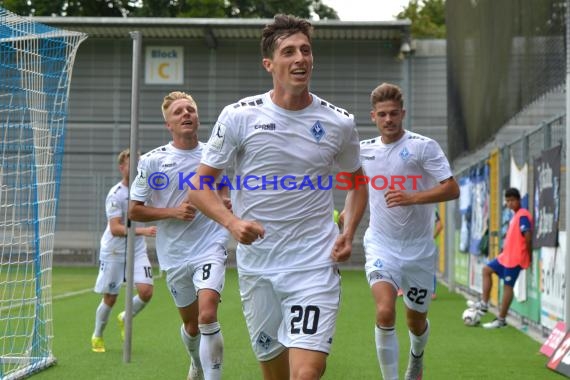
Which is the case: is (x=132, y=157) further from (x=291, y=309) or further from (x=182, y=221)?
(x=291, y=309)

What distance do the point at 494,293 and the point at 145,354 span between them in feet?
26.9

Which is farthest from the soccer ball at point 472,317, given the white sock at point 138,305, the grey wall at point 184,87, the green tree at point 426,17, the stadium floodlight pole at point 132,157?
the green tree at point 426,17

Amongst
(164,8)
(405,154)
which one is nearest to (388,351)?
(405,154)

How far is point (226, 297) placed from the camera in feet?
70.9

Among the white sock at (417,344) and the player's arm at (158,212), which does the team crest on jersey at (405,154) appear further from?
the player's arm at (158,212)

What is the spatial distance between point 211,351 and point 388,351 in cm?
136

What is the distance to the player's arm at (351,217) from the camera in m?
6.02

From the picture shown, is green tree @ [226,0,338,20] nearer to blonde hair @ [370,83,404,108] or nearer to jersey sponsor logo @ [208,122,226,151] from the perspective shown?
blonde hair @ [370,83,404,108]

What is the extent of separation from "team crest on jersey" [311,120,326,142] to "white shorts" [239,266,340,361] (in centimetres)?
72

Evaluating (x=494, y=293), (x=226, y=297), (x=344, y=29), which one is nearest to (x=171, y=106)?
(x=494, y=293)

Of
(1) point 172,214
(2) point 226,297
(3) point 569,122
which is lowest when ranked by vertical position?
(2) point 226,297

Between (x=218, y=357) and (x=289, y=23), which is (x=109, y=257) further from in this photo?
(x=289, y=23)

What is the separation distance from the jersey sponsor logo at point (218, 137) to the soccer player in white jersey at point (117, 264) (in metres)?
6.02

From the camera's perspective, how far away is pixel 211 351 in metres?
8.47
